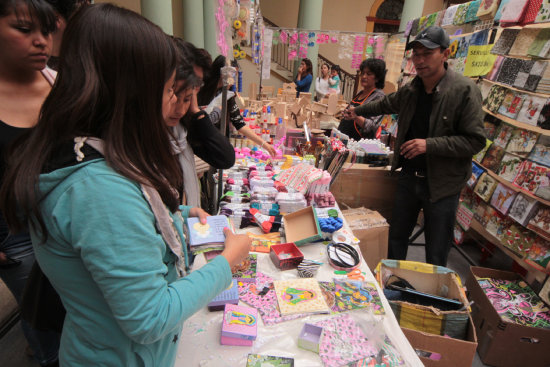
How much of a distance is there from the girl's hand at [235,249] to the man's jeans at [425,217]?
1897 mm

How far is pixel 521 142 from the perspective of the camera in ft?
8.87

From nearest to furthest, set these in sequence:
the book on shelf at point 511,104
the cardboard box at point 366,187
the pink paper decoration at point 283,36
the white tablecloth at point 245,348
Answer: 1. the white tablecloth at point 245,348
2. the book on shelf at point 511,104
3. the cardboard box at point 366,187
4. the pink paper decoration at point 283,36

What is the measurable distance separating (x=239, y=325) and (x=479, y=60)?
349 centimetres

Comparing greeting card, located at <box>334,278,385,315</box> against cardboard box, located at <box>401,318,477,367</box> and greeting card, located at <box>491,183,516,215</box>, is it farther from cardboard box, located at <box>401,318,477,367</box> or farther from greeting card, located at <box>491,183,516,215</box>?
greeting card, located at <box>491,183,516,215</box>

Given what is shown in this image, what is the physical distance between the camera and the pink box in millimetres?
1104

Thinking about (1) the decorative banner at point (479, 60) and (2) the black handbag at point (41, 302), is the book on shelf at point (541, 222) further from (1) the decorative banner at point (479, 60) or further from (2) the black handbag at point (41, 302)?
(2) the black handbag at point (41, 302)

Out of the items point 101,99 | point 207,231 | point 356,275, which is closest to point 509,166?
point 356,275

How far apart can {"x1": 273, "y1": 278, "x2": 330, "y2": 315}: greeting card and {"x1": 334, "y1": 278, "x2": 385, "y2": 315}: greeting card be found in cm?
8

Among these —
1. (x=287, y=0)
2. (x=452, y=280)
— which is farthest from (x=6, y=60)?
(x=287, y=0)

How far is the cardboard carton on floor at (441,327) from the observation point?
1514 mm

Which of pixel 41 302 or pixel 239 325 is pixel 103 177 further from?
pixel 239 325

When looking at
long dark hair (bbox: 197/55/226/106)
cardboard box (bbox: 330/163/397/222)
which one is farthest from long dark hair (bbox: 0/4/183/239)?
cardboard box (bbox: 330/163/397/222)

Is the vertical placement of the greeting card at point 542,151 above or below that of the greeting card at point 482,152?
above

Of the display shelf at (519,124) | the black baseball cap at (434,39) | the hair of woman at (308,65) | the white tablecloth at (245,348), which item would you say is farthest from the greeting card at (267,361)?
the hair of woman at (308,65)
